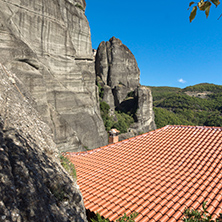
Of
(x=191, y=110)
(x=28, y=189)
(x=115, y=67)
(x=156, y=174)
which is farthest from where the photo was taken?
(x=191, y=110)

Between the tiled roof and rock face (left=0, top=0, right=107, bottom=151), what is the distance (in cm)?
790

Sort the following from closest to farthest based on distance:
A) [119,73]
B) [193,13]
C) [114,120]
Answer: [193,13]
[114,120]
[119,73]

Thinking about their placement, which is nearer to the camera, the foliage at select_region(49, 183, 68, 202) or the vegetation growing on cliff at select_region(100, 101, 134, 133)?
the foliage at select_region(49, 183, 68, 202)

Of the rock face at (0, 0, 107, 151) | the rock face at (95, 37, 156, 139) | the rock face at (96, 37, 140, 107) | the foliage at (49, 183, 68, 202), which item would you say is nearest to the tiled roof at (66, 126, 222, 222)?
Answer: the foliage at (49, 183, 68, 202)

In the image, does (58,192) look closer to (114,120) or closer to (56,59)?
(56,59)

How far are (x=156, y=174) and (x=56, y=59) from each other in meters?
15.8

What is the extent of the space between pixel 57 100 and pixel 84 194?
1395cm

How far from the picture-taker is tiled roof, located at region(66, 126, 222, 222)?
547 cm

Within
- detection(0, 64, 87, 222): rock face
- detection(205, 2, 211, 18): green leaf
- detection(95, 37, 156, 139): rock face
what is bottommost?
detection(0, 64, 87, 222): rock face

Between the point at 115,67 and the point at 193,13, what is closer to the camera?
the point at 193,13

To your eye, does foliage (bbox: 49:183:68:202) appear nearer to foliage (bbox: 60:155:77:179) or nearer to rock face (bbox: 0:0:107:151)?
foliage (bbox: 60:155:77:179)

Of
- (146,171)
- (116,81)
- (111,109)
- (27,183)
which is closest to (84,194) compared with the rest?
(146,171)

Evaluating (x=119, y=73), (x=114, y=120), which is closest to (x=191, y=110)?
(x=119, y=73)

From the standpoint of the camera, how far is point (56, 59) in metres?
19.2
